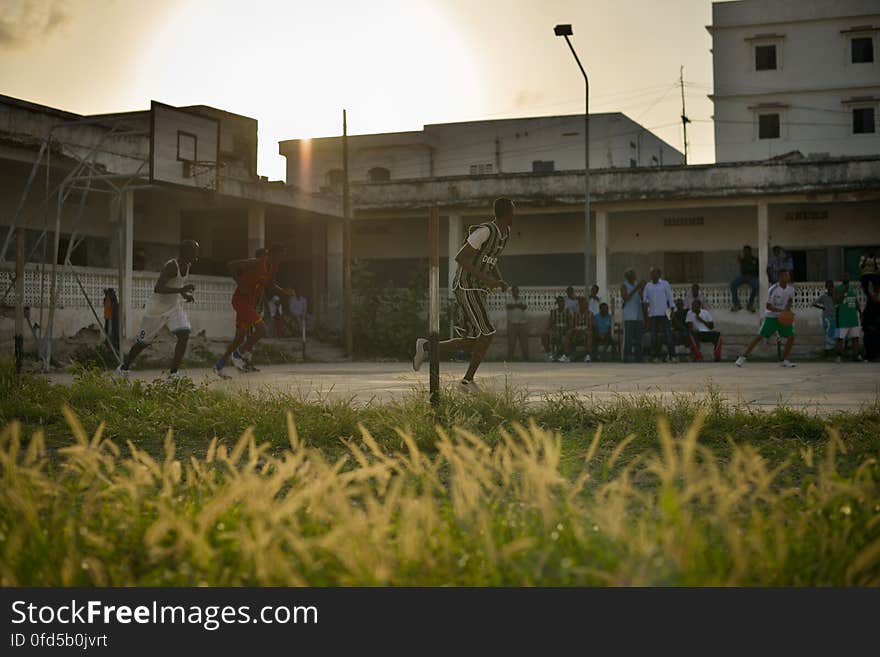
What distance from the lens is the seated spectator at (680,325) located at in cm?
2091

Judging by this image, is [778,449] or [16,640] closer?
[16,640]

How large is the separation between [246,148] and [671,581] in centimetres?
3077

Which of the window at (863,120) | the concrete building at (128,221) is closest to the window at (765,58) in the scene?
the window at (863,120)

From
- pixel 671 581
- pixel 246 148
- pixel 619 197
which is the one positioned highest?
pixel 246 148

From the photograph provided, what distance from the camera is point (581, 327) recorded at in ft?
71.3

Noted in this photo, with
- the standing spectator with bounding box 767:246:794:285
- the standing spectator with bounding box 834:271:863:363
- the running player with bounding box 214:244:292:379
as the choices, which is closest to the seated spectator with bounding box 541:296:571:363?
the standing spectator with bounding box 767:246:794:285

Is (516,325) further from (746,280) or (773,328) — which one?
(773,328)

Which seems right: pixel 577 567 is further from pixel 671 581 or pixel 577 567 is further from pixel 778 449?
pixel 778 449

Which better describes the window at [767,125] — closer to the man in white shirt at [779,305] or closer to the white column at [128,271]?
the man in white shirt at [779,305]

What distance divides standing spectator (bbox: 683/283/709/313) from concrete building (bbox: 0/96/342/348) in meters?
8.86

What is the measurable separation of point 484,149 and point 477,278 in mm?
31530

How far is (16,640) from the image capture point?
2.22 meters

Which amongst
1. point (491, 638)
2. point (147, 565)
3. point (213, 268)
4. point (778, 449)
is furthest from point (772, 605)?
point (213, 268)

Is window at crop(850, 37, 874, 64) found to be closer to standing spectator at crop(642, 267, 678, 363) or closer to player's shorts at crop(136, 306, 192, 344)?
standing spectator at crop(642, 267, 678, 363)
